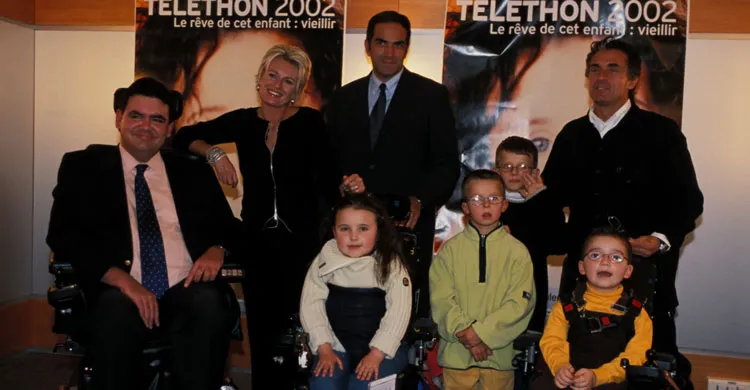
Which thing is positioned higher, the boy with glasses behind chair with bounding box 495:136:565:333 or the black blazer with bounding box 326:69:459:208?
the black blazer with bounding box 326:69:459:208

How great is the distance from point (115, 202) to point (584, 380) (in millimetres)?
2083

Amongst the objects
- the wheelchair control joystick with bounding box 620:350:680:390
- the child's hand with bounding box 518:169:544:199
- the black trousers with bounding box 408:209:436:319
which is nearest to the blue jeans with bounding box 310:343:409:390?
the black trousers with bounding box 408:209:436:319

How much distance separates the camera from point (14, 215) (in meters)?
5.43

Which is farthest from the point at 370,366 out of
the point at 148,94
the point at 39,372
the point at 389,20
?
the point at 39,372

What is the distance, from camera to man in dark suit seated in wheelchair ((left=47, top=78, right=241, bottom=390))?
3.33m

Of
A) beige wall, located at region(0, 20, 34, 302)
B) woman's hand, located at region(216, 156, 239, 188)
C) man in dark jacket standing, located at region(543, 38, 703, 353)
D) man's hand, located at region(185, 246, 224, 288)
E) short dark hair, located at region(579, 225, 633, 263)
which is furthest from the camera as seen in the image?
beige wall, located at region(0, 20, 34, 302)

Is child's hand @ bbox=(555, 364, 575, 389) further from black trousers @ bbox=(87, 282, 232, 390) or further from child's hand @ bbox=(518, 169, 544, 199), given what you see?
black trousers @ bbox=(87, 282, 232, 390)

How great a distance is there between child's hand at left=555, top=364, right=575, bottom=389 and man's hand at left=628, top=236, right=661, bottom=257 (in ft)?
2.14

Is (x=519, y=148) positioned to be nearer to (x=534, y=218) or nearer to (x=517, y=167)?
(x=517, y=167)

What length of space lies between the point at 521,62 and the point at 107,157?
2557mm

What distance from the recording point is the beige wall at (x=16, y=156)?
5242 mm

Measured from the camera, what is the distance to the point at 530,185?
4.03 meters

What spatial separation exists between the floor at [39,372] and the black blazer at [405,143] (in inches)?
62.7

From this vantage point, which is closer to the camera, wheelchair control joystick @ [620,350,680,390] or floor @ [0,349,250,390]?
wheelchair control joystick @ [620,350,680,390]
